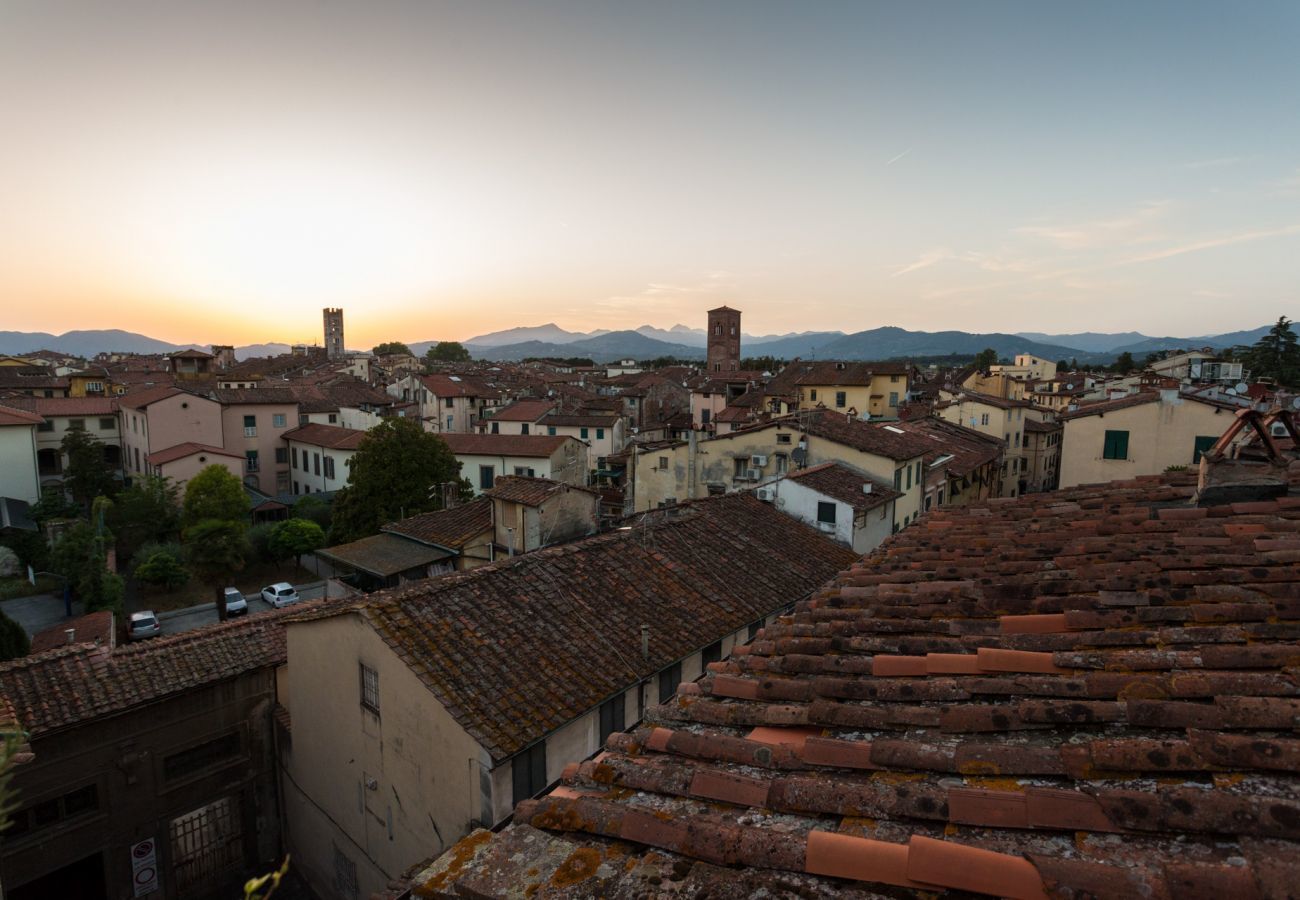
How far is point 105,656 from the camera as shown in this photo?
1323cm

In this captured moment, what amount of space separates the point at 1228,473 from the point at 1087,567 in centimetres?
258

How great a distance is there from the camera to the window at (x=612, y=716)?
11289 mm

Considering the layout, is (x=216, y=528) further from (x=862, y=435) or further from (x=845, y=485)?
(x=862, y=435)

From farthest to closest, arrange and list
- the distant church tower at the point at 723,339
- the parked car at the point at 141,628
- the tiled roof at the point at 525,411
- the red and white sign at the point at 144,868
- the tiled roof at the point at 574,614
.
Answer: the distant church tower at the point at 723,339 < the tiled roof at the point at 525,411 < the parked car at the point at 141,628 < the red and white sign at the point at 144,868 < the tiled roof at the point at 574,614

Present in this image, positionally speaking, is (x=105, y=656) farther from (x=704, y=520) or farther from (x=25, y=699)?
(x=704, y=520)

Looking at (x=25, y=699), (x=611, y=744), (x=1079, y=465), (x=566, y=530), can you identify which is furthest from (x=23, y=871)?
(x=1079, y=465)

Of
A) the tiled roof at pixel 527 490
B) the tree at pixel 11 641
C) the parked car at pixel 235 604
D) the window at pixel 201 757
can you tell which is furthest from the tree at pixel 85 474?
the window at pixel 201 757

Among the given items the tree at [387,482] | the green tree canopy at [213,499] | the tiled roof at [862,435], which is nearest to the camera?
the tiled roof at [862,435]

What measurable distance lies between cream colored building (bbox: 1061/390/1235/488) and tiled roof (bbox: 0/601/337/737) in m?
26.4

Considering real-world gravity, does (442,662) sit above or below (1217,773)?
below

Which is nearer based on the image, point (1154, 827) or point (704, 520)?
point (1154, 827)

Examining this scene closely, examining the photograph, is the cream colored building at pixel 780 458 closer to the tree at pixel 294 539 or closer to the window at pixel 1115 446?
the window at pixel 1115 446

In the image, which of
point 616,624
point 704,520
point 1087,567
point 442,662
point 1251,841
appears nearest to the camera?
point 1251,841

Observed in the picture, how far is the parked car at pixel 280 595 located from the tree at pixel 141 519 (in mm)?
11694
